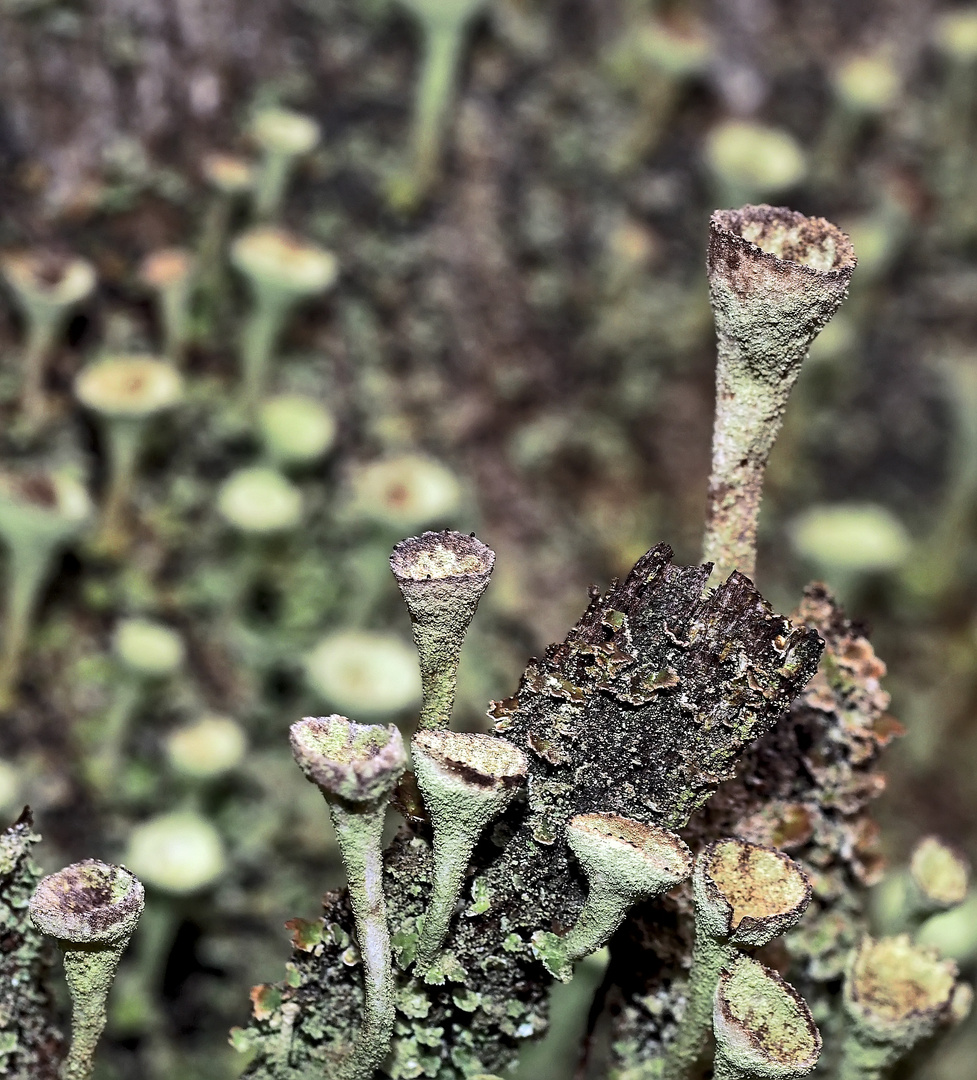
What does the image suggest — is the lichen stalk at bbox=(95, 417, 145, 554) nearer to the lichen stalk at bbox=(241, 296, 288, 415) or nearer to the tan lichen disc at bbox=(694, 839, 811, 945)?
the lichen stalk at bbox=(241, 296, 288, 415)

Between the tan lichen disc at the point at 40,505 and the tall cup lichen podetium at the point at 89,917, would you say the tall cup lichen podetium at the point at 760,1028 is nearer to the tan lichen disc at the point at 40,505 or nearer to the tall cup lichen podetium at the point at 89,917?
the tall cup lichen podetium at the point at 89,917

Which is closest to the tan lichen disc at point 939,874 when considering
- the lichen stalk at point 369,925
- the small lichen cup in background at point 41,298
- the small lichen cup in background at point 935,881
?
the small lichen cup in background at point 935,881

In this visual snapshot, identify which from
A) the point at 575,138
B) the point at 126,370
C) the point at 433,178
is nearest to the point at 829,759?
the point at 126,370

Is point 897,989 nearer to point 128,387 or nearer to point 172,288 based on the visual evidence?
point 128,387

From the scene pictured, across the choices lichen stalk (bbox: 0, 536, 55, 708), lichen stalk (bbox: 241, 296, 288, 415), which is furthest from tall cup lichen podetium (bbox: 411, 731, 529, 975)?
lichen stalk (bbox: 241, 296, 288, 415)

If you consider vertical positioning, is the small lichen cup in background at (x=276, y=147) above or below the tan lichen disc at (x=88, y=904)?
above

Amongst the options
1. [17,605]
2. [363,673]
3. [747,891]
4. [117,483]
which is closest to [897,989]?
[747,891]
